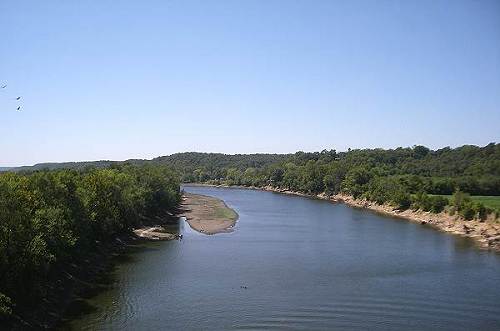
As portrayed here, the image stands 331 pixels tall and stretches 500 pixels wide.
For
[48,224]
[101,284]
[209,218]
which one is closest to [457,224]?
[209,218]

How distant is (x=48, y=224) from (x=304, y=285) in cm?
2085

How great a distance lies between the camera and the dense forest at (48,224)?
30297 mm

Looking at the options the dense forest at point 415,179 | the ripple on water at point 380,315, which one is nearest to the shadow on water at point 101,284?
the ripple on water at point 380,315

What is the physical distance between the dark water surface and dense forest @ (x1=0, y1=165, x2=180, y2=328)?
13.8ft

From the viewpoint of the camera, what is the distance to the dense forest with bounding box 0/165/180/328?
Answer: 3030cm

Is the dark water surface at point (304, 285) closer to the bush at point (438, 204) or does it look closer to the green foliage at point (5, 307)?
the green foliage at point (5, 307)

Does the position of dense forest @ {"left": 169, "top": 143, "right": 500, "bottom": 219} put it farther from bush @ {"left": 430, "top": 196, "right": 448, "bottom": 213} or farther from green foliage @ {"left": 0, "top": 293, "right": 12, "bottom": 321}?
green foliage @ {"left": 0, "top": 293, "right": 12, "bottom": 321}

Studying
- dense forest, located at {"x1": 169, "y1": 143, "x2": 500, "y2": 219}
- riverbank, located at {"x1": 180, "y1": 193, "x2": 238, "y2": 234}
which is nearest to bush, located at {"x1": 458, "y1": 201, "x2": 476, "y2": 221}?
dense forest, located at {"x1": 169, "y1": 143, "x2": 500, "y2": 219}

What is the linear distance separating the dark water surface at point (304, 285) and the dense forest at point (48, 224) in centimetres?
419

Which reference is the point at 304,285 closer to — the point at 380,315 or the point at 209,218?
the point at 380,315

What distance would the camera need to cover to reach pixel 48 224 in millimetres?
36812

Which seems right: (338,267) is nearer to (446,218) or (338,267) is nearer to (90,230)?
(90,230)

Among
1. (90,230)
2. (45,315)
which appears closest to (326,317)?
(45,315)

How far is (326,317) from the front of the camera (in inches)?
1287
